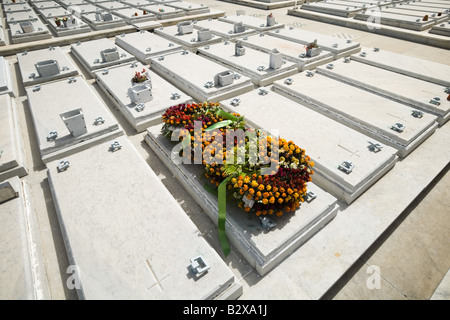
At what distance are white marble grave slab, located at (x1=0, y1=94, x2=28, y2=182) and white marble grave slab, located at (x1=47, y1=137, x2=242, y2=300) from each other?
1.21 meters

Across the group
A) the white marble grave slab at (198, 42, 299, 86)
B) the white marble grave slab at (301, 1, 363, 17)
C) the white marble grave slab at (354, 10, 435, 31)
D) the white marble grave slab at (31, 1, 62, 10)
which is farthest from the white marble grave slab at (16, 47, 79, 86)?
the white marble grave slab at (354, 10, 435, 31)

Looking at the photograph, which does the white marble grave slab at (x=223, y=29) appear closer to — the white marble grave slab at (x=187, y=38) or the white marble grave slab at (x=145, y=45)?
the white marble grave slab at (x=187, y=38)

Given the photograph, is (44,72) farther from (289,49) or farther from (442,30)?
(442,30)

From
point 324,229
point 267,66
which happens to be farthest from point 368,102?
point 324,229

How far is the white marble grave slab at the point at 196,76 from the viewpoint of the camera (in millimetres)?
10570

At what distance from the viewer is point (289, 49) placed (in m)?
14.2

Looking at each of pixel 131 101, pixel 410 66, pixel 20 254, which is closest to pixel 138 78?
pixel 131 101

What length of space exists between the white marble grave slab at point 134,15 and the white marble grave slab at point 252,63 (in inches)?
345

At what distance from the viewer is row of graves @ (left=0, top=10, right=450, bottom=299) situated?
17.1 ft

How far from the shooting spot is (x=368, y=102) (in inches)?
378

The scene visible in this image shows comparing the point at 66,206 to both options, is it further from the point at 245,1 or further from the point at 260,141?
the point at 245,1

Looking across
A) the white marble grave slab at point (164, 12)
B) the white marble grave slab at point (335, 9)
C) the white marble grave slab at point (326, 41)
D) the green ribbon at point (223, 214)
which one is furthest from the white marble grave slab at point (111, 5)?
the green ribbon at point (223, 214)

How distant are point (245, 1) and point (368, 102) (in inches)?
942

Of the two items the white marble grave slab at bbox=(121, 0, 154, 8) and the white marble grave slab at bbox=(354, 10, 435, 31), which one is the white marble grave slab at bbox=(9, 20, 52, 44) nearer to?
the white marble grave slab at bbox=(121, 0, 154, 8)
